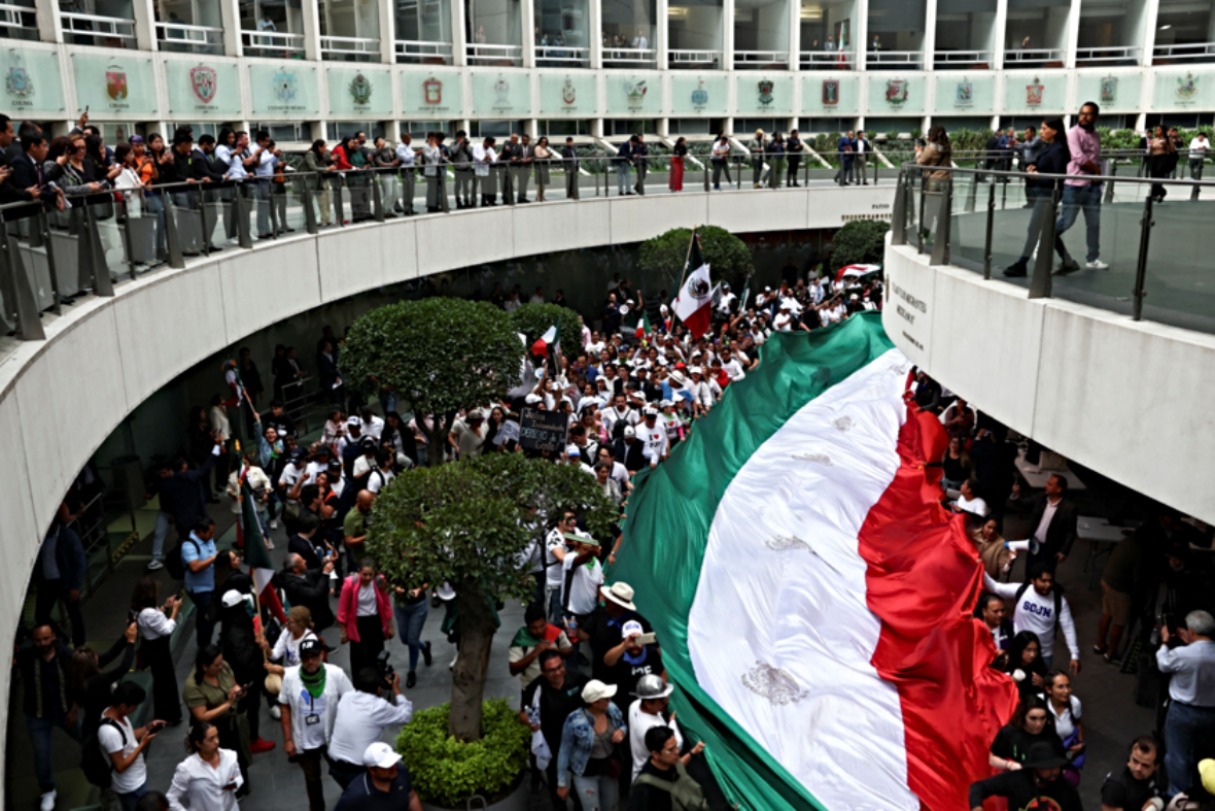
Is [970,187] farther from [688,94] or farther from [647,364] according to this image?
[688,94]

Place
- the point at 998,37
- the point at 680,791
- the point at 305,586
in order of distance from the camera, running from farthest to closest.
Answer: the point at 998,37 < the point at 305,586 < the point at 680,791

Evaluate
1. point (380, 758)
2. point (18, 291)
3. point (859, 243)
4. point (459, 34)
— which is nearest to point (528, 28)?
point (459, 34)

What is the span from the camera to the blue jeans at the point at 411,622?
1023cm

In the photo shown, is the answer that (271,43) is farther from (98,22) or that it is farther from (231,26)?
(98,22)

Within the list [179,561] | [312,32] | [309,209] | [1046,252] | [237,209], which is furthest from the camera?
[312,32]

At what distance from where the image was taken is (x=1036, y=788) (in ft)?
21.8

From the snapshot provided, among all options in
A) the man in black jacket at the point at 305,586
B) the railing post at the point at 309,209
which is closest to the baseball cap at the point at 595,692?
the man in black jacket at the point at 305,586

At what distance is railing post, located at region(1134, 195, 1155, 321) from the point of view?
7637 mm

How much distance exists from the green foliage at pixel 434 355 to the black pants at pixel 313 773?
19.6ft

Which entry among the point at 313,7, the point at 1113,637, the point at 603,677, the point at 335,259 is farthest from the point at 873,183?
the point at 603,677

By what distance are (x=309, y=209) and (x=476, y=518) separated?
1094cm

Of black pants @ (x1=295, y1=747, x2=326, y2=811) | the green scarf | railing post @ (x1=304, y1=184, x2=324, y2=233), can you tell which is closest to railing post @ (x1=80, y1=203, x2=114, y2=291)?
the green scarf

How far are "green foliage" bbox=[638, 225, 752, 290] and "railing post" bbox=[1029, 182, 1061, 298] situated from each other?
654 inches

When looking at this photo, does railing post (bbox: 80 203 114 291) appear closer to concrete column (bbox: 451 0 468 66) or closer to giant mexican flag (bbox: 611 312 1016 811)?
giant mexican flag (bbox: 611 312 1016 811)
